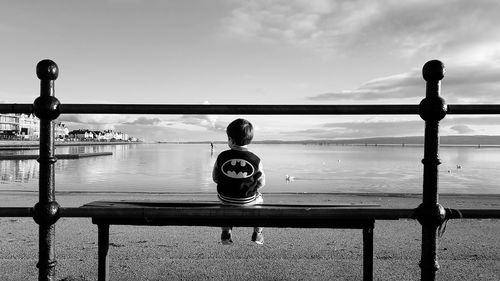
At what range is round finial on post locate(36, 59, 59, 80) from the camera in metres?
2.35

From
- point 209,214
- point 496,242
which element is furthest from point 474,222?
point 209,214

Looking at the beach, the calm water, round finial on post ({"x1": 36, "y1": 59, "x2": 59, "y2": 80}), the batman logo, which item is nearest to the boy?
the batman logo

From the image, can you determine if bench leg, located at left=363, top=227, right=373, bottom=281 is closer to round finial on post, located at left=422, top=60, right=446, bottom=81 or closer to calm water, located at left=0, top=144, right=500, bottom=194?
round finial on post, located at left=422, top=60, right=446, bottom=81

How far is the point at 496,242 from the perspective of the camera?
4.85 meters

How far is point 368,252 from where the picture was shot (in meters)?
2.62

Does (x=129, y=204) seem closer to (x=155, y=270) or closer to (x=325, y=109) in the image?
(x=155, y=270)

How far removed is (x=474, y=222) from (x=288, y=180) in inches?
606

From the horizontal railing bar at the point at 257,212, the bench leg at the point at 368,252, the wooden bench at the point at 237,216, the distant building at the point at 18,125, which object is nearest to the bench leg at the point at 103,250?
the wooden bench at the point at 237,216

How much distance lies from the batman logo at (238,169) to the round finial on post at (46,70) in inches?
53.6

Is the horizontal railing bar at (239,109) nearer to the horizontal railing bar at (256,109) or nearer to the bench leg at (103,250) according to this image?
the horizontal railing bar at (256,109)

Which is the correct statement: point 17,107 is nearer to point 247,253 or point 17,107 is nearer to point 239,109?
point 239,109

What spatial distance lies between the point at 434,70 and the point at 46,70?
2.17 meters

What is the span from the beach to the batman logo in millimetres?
854

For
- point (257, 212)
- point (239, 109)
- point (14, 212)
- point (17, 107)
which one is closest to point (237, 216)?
point (257, 212)
